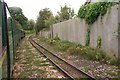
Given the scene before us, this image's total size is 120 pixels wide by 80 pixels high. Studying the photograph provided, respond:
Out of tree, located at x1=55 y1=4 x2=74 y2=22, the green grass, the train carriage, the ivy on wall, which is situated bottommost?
the green grass

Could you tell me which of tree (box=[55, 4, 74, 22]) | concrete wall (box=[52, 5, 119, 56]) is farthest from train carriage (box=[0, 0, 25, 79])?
tree (box=[55, 4, 74, 22])

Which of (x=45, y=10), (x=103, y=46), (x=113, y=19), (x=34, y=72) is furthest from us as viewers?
(x=45, y=10)

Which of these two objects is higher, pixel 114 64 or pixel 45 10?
pixel 45 10

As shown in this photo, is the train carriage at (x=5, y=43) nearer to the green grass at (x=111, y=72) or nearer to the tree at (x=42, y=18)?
the green grass at (x=111, y=72)

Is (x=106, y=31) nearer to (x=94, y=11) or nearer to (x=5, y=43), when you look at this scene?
(x=94, y=11)

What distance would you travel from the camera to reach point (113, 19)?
13094mm

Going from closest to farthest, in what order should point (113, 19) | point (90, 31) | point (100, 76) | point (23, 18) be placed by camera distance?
point (100, 76) < point (113, 19) < point (90, 31) < point (23, 18)

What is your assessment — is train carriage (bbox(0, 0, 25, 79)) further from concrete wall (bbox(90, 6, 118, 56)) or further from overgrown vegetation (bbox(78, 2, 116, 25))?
overgrown vegetation (bbox(78, 2, 116, 25))

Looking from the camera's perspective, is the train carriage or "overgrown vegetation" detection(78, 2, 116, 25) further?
"overgrown vegetation" detection(78, 2, 116, 25)

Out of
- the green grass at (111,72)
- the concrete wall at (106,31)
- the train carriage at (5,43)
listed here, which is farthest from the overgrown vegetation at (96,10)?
the train carriage at (5,43)

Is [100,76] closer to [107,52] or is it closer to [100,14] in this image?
[107,52]

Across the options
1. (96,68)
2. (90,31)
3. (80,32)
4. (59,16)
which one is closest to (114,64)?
(96,68)

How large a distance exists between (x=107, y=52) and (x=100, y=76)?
4.51 metres

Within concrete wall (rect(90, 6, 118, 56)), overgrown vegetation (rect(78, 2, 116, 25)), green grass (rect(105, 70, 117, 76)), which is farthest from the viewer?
overgrown vegetation (rect(78, 2, 116, 25))
